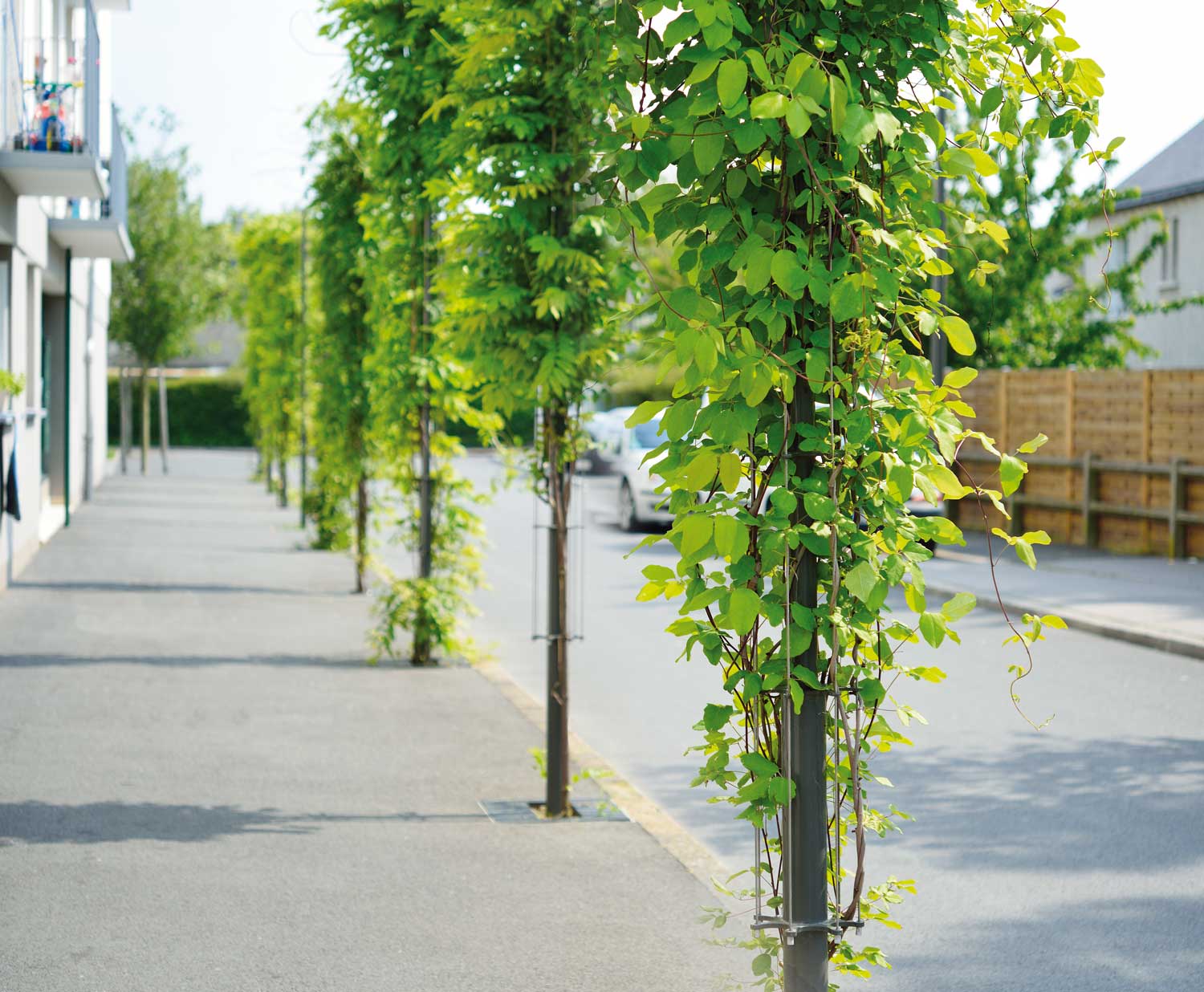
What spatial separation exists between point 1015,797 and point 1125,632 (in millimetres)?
5407

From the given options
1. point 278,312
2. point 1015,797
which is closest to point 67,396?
point 278,312

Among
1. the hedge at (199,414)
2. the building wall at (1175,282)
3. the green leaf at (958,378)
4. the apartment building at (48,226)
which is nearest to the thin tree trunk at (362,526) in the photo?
the apartment building at (48,226)

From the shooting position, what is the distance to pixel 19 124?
13.6 metres

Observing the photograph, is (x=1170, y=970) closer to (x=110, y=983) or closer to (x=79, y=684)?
(x=110, y=983)

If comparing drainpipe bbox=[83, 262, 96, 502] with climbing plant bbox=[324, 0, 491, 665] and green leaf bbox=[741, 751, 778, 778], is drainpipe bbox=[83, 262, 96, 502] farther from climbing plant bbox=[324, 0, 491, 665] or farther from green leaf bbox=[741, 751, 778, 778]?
green leaf bbox=[741, 751, 778, 778]

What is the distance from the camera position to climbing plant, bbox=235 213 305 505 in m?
21.5

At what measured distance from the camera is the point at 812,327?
311 cm

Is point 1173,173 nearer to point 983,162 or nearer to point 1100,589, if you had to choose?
point 1100,589

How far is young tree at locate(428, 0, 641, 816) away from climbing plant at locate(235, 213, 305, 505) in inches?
540

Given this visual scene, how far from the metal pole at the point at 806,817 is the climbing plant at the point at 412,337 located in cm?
561

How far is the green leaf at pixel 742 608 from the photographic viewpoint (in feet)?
9.55

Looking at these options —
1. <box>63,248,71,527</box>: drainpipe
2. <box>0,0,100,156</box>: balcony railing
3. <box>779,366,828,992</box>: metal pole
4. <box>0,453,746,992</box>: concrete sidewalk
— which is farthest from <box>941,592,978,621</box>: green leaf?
<box>63,248,71,527</box>: drainpipe

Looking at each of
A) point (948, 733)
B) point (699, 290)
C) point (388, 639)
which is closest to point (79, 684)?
point (388, 639)

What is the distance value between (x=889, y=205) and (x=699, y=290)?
453 millimetres
